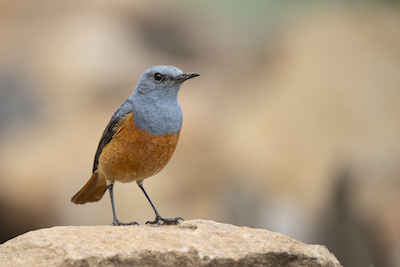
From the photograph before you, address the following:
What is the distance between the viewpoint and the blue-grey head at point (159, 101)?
232 inches

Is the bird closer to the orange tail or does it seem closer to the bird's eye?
the bird's eye

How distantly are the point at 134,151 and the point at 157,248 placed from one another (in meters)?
1.48

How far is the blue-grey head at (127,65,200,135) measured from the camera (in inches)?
232

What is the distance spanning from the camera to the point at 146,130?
5855 millimetres

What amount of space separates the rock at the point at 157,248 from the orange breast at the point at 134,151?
2.90 ft

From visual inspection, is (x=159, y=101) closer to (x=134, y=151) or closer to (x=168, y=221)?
(x=134, y=151)

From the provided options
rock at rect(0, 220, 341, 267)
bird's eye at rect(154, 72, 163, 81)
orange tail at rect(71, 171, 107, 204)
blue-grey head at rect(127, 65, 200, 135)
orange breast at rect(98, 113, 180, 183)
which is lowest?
orange tail at rect(71, 171, 107, 204)

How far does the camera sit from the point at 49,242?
15.7ft

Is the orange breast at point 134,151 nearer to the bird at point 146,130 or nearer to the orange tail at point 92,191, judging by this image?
the bird at point 146,130

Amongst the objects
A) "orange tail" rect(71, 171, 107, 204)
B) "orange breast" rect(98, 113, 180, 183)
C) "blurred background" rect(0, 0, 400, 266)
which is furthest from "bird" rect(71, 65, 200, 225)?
"blurred background" rect(0, 0, 400, 266)

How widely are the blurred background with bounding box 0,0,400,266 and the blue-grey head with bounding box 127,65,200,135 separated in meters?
4.71

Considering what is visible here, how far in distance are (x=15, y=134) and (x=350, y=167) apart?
23.8ft

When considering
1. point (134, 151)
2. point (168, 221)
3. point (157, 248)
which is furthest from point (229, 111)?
point (157, 248)

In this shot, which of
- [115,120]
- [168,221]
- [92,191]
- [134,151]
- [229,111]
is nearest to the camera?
[134,151]
